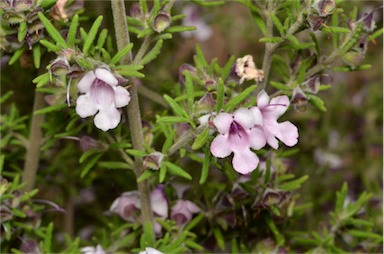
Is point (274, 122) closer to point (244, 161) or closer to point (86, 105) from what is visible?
point (244, 161)

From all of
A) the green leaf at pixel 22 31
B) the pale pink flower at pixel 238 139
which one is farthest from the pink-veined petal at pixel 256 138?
the green leaf at pixel 22 31

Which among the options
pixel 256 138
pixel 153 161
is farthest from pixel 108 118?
pixel 256 138

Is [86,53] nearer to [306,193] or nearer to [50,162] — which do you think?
[50,162]

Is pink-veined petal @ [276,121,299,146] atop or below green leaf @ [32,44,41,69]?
below

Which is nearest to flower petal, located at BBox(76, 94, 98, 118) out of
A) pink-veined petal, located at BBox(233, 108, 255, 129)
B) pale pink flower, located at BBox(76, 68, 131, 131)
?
pale pink flower, located at BBox(76, 68, 131, 131)

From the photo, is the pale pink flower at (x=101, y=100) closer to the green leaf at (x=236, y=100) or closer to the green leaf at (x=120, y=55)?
the green leaf at (x=120, y=55)

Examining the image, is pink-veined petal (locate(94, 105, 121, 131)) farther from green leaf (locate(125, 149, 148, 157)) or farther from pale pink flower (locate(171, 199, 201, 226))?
pale pink flower (locate(171, 199, 201, 226))
